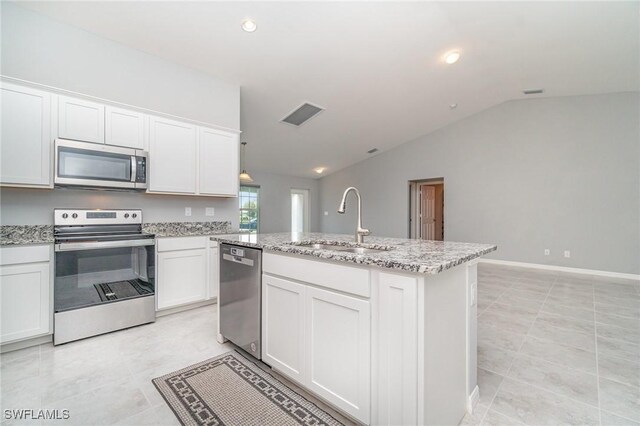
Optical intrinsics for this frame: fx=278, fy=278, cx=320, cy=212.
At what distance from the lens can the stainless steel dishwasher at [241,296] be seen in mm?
1951

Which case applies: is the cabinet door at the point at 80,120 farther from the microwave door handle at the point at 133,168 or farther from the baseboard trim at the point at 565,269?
the baseboard trim at the point at 565,269

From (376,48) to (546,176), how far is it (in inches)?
168

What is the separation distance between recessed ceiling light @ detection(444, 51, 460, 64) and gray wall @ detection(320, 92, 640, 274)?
264 centimetres

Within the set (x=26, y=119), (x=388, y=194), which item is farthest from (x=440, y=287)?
(x=388, y=194)

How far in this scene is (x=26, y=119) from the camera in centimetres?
230

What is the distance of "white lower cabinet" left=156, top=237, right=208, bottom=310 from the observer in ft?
9.62

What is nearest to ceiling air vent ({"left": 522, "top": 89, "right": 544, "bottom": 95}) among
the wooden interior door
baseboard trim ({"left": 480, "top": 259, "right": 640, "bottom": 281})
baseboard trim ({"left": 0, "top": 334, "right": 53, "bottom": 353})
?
the wooden interior door

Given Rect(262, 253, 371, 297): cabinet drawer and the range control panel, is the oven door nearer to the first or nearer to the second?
the range control panel

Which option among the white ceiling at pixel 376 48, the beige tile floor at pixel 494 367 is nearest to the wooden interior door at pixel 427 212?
the white ceiling at pixel 376 48

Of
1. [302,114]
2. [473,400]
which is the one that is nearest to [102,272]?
[473,400]

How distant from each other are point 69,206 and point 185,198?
107 cm

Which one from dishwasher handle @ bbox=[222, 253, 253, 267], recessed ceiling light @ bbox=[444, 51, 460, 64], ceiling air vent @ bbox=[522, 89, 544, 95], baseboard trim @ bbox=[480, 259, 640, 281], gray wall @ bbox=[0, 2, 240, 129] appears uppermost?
ceiling air vent @ bbox=[522, 89, 544, 95]

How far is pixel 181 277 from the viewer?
307 cm

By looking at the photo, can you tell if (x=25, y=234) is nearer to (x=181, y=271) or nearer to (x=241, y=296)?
(x=181, y=271)
